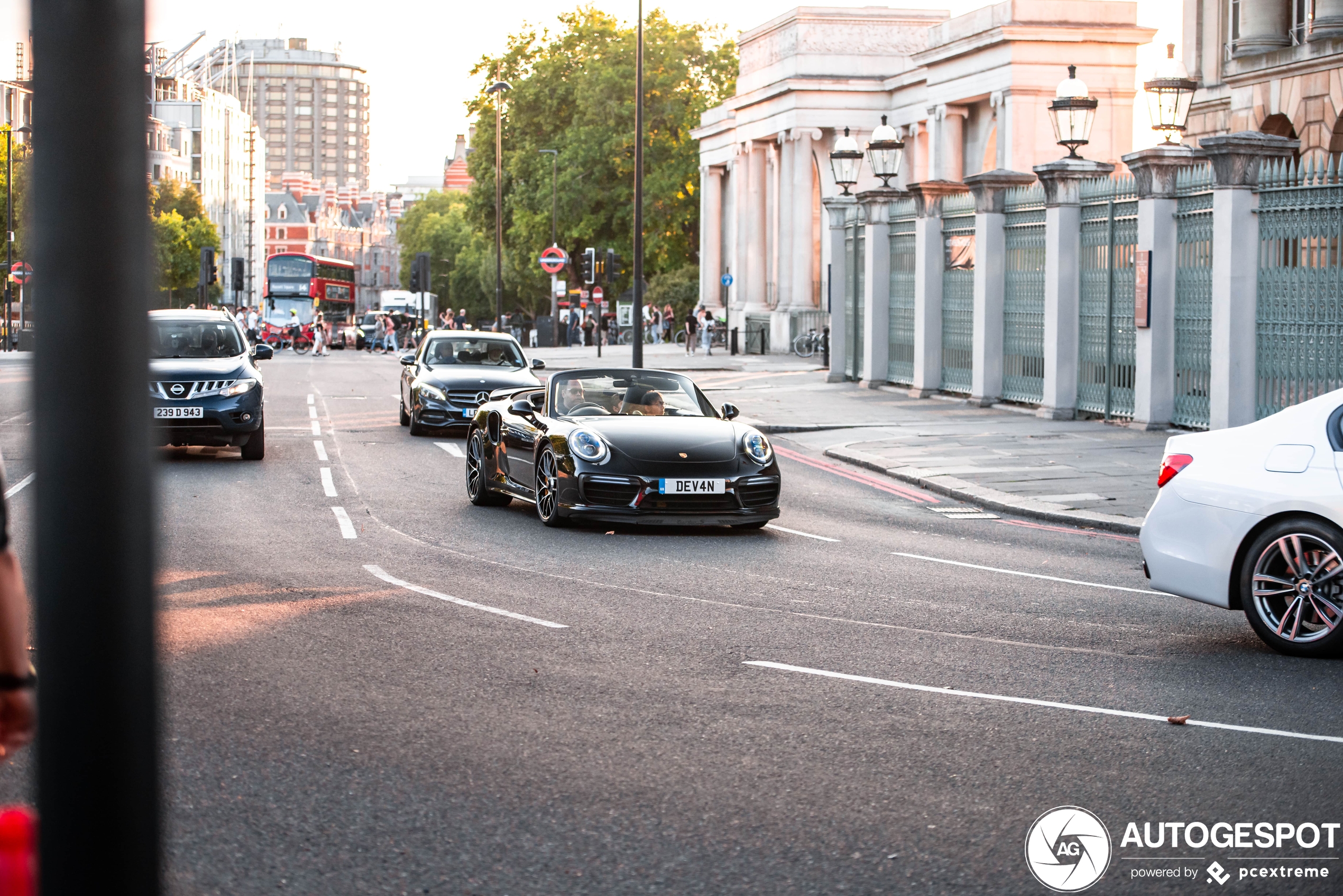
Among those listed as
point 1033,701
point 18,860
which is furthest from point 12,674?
point 1033,701

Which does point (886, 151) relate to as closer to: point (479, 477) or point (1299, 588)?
point (479, 477)

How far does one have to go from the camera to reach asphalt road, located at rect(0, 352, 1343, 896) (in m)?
4.64

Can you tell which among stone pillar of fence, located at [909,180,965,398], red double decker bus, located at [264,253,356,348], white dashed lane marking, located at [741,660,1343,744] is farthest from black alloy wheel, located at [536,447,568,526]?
red double decker bus, located at [264,253,356,348]

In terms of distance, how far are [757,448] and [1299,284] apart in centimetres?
831

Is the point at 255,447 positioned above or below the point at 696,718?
above

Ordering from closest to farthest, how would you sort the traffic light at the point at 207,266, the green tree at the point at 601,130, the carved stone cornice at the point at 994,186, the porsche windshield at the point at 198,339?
1. the porsche windshield at the point at 198,339
2. the carved stone cornice at the point at 994,186
3. the traffic light at the point at 207,266
4. the green tree at the point at 601,130

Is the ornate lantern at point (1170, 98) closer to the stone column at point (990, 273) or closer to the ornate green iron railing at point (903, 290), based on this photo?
the stone column at point (990, 273)

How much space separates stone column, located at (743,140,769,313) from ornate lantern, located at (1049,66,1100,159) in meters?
39.4

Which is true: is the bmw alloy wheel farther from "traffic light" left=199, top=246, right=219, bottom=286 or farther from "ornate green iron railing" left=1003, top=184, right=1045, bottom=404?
"traffic light" left=199, top=246, right=219, bottom=286

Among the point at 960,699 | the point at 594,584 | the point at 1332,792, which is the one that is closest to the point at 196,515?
the point at 594,584

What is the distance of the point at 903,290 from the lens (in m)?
29.9

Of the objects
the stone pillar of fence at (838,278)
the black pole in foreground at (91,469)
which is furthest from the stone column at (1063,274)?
the black pole in foreground at (91,469)

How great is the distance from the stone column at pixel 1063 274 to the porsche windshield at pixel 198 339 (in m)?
11.0

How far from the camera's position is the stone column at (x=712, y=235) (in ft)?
231
